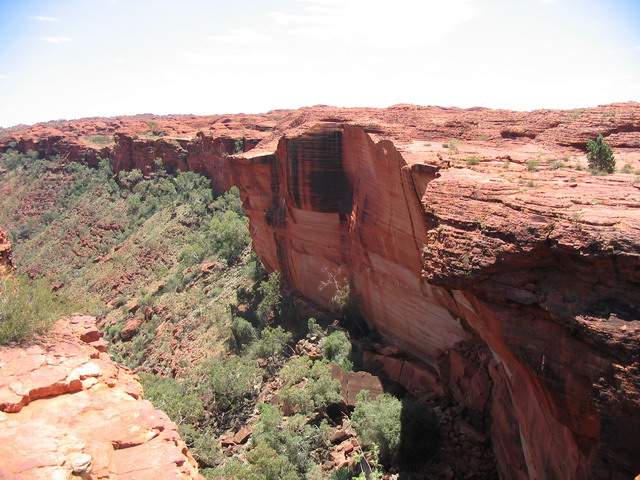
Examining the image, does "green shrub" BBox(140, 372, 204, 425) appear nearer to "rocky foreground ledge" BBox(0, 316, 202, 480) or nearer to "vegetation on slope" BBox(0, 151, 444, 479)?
"vegetation on slope" BBox(0, 151, 444, 479)

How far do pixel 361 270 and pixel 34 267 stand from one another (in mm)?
41710

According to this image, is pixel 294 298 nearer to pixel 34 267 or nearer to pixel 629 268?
pixel 629 268

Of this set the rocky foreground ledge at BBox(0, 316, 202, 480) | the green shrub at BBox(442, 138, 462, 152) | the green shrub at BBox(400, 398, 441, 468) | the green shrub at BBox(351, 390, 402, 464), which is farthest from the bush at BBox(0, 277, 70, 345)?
the green shrub at BBox(442, 138, 462, 152)

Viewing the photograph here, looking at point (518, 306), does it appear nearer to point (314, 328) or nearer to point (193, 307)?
point (314, 328)

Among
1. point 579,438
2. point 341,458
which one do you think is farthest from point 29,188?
point 579,438

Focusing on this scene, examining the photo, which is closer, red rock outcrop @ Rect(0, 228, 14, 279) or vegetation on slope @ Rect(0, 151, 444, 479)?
red rock outcrop @ Rect(0, 228, 14, 279)

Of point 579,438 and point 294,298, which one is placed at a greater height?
point 579,438

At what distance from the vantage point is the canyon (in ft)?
24.4

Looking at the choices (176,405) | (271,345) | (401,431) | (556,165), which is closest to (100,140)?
(271,345)

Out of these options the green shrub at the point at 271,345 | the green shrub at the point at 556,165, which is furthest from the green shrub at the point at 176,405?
the green shrub at the point at 556,165

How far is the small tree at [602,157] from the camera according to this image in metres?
12.2

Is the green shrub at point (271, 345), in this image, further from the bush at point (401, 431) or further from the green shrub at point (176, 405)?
the bush at point (401, 431)

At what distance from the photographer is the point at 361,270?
2150cm

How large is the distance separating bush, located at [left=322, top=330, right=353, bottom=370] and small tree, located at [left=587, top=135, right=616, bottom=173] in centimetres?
1164
